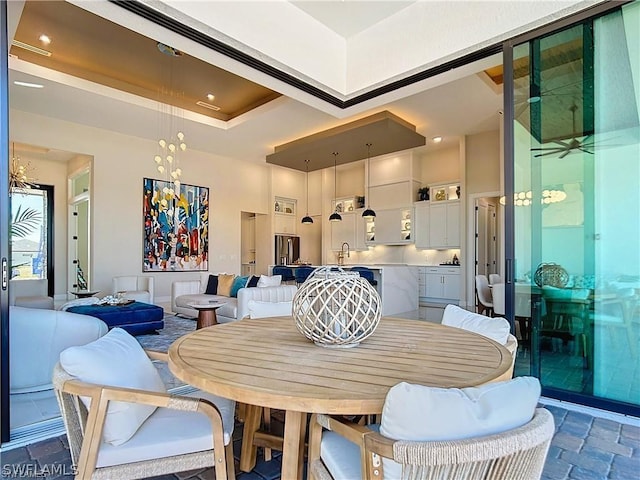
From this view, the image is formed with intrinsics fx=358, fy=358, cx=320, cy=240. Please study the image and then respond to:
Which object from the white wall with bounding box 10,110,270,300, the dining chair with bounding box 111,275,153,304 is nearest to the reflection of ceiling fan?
the dining chair with bounding box 111,275,153,304

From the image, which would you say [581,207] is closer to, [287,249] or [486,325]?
[486,325]

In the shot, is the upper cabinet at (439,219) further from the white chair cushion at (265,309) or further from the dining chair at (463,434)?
the dining chair at (463,434)

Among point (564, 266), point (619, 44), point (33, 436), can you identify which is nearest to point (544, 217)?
point (564, 266)

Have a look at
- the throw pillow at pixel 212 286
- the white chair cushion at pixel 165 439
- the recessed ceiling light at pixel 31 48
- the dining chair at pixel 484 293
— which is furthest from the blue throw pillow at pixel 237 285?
the white chair cushion at pixel 165 439

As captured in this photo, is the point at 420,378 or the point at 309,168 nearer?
the point at 420,378

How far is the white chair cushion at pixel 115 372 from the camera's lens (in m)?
1.24

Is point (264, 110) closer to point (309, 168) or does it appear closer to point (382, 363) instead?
point (309, 168)

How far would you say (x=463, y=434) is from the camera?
819 mm

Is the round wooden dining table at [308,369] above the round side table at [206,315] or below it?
above

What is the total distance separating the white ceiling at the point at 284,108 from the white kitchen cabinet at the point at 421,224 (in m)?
1.58

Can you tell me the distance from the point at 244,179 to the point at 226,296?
417 cm

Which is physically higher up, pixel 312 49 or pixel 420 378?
pixel 312 49

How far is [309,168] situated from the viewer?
8.77 m

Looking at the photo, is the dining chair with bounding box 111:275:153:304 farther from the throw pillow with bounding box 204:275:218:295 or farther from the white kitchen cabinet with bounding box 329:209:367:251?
the white kitchen cabinet with bounding box 329:209:367:251
